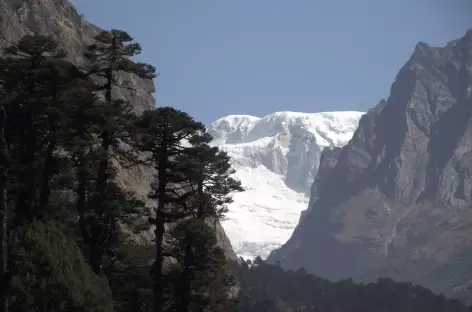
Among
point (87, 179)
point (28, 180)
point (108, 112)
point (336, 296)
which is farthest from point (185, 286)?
point (336, 296)

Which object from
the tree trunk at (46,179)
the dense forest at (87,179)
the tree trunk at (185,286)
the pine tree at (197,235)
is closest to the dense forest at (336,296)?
the pine tree at (197,235)

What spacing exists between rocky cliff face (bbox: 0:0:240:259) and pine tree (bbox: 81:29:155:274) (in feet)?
230

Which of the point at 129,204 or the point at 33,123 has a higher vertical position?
the point at 33,123

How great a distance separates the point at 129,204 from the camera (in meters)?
35.7

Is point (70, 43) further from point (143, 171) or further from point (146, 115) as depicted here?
point (146, 115)

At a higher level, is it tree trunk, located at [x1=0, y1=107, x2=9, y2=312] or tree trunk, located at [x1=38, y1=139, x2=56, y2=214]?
tree trunk, located at [x1=38, y1=139, x2=56, y2=214]

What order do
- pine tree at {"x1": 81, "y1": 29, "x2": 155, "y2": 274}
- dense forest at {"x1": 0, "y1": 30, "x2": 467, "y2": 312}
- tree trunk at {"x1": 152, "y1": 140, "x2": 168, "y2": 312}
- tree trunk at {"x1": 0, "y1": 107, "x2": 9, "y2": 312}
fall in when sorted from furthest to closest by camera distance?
tree trunk at {"x1": 152, "y1": 140, "x2": 168, "y2": 312}, pine tree at {"x1": 81, "y1": 29, "x2": 155, "y2": 274}, dense forest at {"x1": 0, "y1": 30, "x2": 467, "y2": 312}, tree trunk at {"x1": 0, "y1": 107, "x2": 9, "y2": 312}

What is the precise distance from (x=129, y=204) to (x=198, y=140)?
355 inches

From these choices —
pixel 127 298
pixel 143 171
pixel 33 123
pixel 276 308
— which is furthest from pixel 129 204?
pixel 276 308

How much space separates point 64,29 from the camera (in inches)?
5507

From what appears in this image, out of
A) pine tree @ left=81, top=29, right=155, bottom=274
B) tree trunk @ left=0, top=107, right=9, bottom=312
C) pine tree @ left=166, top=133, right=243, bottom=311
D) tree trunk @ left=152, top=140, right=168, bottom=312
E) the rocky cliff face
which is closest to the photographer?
tree trunk @ left=0, top=107, right=9, bottom=312

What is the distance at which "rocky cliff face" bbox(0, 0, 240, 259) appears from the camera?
389ft

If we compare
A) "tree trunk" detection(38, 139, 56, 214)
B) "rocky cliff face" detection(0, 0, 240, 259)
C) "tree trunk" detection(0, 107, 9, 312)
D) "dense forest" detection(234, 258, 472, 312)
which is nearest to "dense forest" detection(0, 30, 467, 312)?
"tree trunk" detection(38, 139, 56, 214)

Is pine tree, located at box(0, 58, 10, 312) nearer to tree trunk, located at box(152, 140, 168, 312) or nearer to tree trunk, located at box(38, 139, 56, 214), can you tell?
tree trunk, located at box(38, 139, 56, 214)
